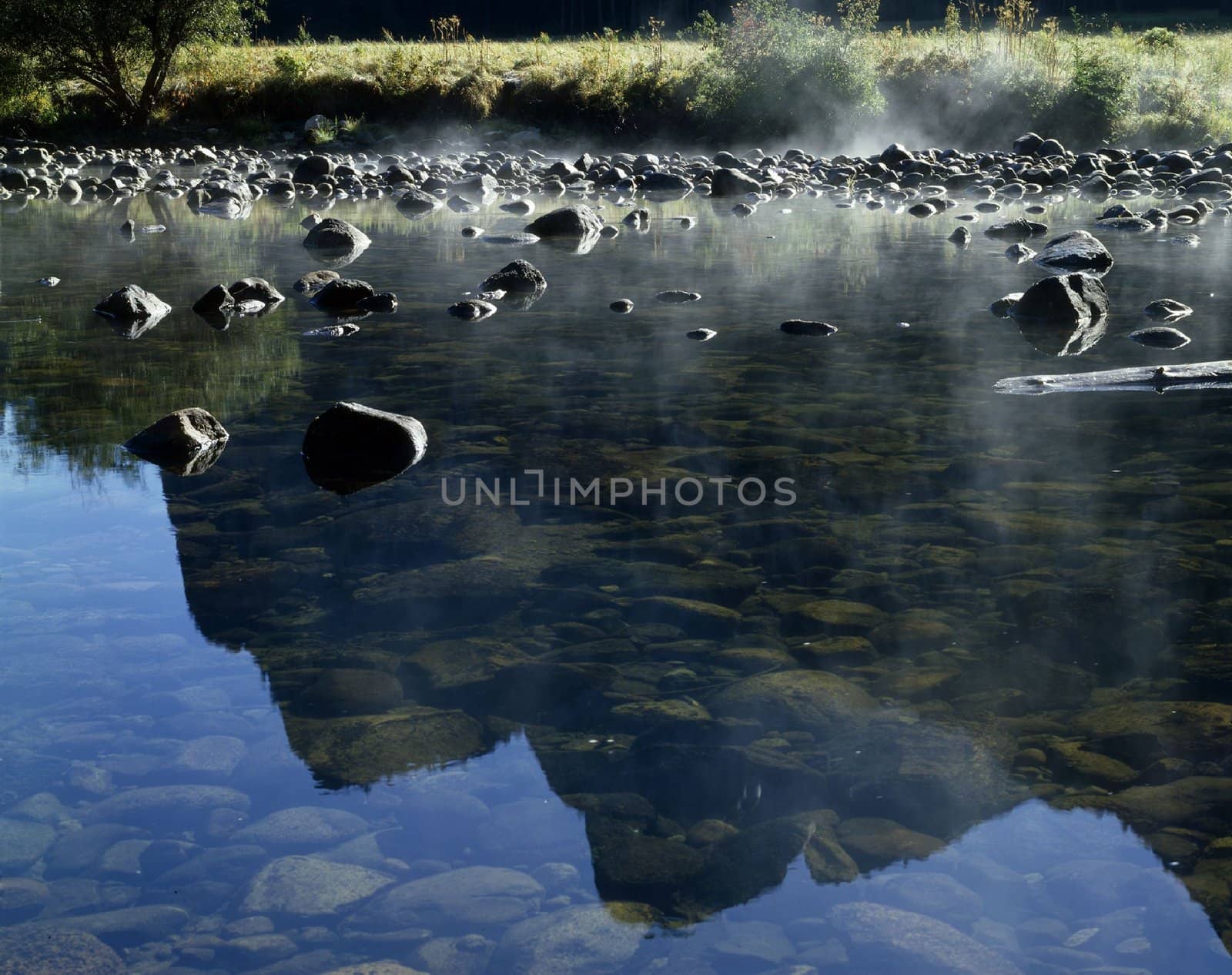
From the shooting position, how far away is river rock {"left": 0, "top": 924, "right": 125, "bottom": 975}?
2059 millimetres

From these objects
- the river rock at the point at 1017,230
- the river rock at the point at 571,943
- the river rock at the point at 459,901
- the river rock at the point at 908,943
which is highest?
the river rock at the point at 1017,230

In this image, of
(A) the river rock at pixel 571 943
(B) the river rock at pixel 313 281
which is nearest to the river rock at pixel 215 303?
(B) the river rock at pixel 313 281

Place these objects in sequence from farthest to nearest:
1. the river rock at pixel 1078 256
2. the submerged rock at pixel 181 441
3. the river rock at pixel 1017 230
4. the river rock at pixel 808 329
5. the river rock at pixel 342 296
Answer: the river rock at pixel 1017 230
the river rock at pixel 1078 256
the river rock at pixel 342 296
the river rock at pixel 808 329
the submerged rock at pixel 181 441

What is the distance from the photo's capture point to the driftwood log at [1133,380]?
6.08 meters

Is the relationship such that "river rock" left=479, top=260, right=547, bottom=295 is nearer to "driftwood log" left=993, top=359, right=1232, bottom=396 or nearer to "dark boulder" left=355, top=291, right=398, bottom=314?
"dark boulder" left=355, top=291, right=398, bottom=314

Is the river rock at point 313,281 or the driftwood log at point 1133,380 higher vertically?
the river rock at point 313,281

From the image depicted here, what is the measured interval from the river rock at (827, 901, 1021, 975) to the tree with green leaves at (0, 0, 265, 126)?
24.6m

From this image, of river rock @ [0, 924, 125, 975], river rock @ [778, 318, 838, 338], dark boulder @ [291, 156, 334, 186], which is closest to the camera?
river rock @ [0, 924, 125, 975]

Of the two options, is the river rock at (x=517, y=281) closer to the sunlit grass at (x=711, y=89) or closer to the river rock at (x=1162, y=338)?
the river rock at (x=1162, y=338)

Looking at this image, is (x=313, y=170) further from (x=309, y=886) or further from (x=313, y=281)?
(x=309, y=886)

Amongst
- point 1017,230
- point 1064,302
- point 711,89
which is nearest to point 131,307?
point 1064,302

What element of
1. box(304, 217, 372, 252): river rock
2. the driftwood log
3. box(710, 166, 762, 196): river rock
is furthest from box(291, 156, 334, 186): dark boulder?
the driftwood log

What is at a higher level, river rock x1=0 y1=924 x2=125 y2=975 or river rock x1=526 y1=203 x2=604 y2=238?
river rock x1=526 y1=203 x2=604 y2=238

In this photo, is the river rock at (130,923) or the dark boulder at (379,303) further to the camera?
the dark boulder at (379,303)
